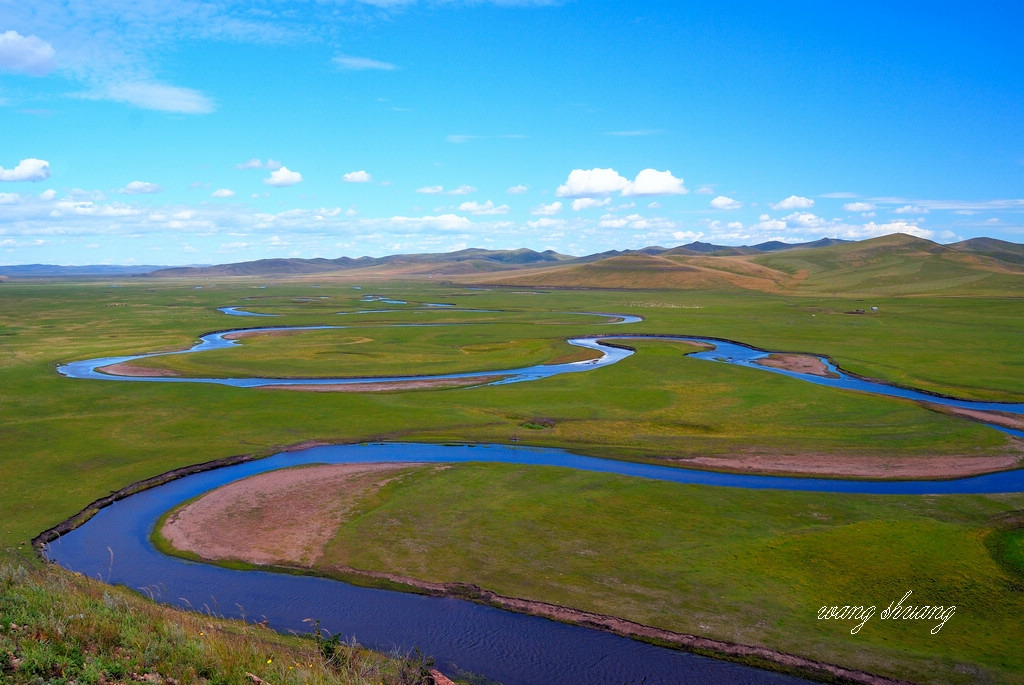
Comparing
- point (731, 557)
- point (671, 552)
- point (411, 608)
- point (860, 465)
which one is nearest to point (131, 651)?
point (411, 608)

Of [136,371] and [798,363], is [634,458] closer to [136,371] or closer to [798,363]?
[798,363]

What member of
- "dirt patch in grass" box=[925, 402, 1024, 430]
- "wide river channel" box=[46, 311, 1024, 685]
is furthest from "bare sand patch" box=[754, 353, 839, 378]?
"wide river channel" box=[46, 311, 1024, 685]

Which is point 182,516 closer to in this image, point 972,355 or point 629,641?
point 629,641

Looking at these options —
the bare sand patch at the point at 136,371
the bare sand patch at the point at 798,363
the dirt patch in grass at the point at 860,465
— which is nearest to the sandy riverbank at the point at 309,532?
the dirt patch in grass at the point at 860,465

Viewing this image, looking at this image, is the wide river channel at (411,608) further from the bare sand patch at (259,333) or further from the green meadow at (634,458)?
the bare sand patch at (259,333)

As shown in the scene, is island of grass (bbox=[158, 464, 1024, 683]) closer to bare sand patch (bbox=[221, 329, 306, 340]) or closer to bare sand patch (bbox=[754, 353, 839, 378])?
bare sand patch (bbox=[754, 353, 839, 378])
